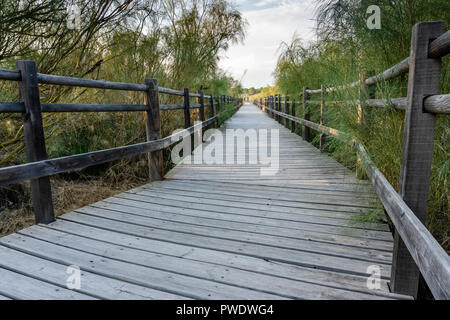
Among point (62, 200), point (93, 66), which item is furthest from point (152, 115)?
point (62, 200)

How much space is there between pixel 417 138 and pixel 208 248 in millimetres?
1212

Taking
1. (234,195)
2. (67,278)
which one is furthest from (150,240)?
(234,195)

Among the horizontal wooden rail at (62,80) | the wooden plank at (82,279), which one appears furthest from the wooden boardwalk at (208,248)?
the horizontal wooden rail at (62,80)

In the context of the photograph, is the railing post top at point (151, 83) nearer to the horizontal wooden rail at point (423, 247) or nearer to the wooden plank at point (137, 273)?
the wooden plank at point (137, 273)

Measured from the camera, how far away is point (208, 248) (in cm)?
177

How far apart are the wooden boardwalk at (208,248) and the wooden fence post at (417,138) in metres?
0.16

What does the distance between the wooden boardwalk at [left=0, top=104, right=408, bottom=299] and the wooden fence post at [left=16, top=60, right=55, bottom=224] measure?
0.15 m

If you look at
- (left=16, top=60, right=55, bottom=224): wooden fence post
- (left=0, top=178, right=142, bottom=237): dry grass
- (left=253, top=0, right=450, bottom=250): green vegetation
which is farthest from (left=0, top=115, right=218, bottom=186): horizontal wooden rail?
(left=253, top=0, right=450, bottom=250): green vegetation

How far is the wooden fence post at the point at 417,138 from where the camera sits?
1.11 meters

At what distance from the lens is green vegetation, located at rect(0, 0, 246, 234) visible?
8.19 feet

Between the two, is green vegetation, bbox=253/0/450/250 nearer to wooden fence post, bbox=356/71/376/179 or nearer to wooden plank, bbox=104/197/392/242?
wooden fence post, bbox=356/71/376/179

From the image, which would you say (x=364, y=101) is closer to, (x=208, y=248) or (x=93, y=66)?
(x=208, y=248)

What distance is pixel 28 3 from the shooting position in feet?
7.41

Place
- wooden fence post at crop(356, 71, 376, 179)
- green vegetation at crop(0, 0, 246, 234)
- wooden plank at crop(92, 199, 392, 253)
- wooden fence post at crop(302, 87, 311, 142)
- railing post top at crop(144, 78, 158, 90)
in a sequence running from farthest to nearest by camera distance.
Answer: wooden fence post at crop(302, 87, 311, 142), railing post top at crop(144, 78, 158, 90), green vegetation at crop(0, 0, 246, 234), wooden fence post at crop(356, 71, 376, 179), wooden plank at crop(92, 199, 392, 253)
